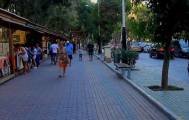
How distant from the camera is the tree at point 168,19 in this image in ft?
50.6

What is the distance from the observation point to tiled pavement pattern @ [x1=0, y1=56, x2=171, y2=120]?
37.3 feet

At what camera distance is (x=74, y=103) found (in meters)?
13.6

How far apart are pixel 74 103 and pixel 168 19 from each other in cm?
437

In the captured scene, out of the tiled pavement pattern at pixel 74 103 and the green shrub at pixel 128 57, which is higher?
the green shrub at pixel 128 57

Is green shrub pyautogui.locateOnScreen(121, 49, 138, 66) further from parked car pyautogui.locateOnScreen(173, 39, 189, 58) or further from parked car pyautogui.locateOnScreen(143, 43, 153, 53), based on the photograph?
parked car pyautogui.locateOnScreen(143, 43, 153, 53)

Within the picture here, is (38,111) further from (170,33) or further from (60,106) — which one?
(170,33)

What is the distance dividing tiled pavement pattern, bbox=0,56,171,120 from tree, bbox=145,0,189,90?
1.92 meters

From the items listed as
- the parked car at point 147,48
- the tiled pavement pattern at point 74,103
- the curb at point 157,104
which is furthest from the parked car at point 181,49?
the curb at point 157,104

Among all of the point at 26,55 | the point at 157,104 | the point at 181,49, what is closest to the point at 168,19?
the point at 157,104

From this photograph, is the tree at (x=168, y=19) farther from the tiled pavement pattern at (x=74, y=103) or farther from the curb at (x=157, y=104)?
the tiled pavement pattern at (x=74, y=103)

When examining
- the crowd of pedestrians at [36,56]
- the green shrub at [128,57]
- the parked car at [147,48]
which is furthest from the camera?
the parked car at [147,48]

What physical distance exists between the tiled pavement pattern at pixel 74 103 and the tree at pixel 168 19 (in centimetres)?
192

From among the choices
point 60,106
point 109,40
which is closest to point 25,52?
point 60,106

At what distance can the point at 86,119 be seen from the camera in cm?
1088
